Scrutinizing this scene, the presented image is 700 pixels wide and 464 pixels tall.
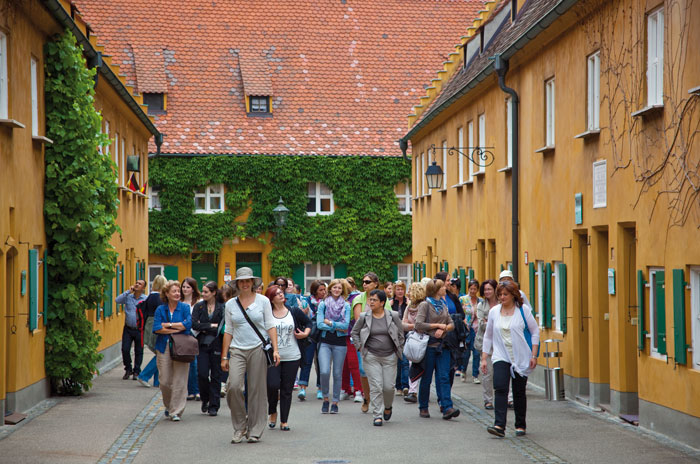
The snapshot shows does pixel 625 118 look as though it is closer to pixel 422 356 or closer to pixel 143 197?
pixel 422 356

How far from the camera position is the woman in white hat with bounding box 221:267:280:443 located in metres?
12.9

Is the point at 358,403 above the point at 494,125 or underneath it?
underneath

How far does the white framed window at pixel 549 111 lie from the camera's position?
19297mm

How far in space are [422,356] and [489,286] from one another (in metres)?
2.10

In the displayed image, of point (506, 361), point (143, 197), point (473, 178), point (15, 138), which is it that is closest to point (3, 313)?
point (15, 138)

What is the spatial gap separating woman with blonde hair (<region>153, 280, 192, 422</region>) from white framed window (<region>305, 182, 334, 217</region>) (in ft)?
99.4

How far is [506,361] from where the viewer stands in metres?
13.2

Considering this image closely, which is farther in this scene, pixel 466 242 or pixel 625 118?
pixel 466 242

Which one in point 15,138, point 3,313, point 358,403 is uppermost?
point 15,138

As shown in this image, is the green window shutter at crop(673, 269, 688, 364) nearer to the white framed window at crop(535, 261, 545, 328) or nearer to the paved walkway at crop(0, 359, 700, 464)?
the paved walkway at crop(0, 359, 700, 464)

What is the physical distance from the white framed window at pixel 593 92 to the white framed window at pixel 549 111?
2486 millimetres

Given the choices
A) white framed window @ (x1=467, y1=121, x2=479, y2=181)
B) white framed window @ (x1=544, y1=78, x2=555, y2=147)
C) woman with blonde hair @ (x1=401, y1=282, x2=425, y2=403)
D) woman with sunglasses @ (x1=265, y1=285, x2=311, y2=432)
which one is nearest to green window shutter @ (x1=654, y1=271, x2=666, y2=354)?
woman with blonde hair @ (x1=401, y1=282, x2=425, y2=403)

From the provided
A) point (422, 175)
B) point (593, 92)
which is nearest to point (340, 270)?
point (422, 175)

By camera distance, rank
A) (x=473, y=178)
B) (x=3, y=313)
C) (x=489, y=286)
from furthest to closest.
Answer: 1. (x=473, y=178)
2. (x=489, y=286)
3. (x=3, y=313)
